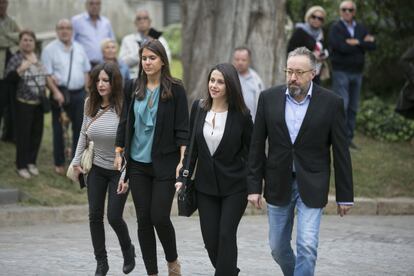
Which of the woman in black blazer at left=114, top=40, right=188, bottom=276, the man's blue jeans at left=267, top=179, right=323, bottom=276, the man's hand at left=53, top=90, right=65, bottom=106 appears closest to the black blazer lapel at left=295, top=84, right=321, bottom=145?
the man's blue jeans at left=267, top=179, right=323, bottom=276

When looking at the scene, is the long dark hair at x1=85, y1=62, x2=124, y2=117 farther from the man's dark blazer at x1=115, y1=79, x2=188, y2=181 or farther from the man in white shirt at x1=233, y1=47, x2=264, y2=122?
the man in white shirt at x1=233, y1=47, x2=264, y2=122

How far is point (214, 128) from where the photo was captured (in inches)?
305

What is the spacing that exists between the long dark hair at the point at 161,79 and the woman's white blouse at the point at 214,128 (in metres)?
0.52

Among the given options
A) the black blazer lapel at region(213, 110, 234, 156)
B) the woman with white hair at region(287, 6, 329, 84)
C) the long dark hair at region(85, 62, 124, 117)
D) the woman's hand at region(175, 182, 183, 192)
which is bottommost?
the woman's hand at region(175, 182, 183, 192)

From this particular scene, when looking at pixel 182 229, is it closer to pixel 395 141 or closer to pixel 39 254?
→ pixel 39 254

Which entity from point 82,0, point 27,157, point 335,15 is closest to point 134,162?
point 27,157

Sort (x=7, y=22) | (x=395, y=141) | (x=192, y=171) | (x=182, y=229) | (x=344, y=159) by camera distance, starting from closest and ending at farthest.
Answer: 1. (x=344, y=159)
2. (x=192, y=171)
3. (x=182, y=229)
4. (x=7, y=22)
5. (x=395, y=141)

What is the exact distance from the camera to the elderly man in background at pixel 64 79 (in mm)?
13438

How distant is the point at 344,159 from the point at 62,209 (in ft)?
18.2

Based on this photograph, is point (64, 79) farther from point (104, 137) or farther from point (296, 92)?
point (296, 92)

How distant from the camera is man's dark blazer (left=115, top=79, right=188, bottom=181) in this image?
8.09 m

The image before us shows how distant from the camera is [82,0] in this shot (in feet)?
89.0

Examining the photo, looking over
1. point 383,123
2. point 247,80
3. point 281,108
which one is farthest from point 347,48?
point 281,108

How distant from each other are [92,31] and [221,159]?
7.27 metres
